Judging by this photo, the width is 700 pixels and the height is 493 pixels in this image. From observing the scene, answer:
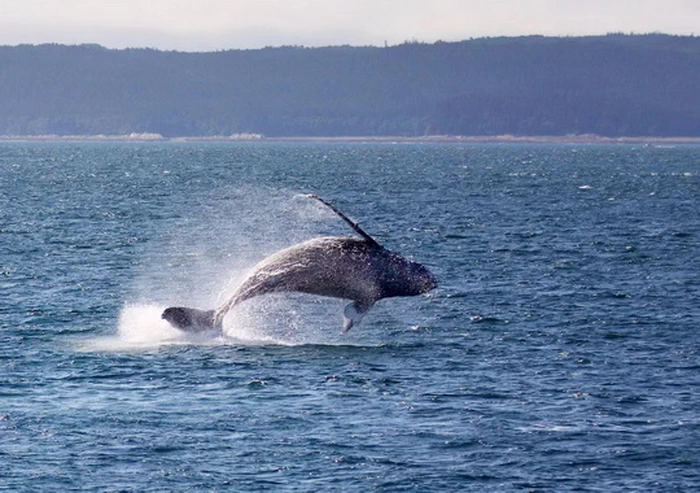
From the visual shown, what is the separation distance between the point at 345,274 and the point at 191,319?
18.4ft

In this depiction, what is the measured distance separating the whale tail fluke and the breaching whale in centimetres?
160

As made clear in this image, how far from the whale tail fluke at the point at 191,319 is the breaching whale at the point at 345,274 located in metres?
1.60

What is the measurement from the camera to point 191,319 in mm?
42094

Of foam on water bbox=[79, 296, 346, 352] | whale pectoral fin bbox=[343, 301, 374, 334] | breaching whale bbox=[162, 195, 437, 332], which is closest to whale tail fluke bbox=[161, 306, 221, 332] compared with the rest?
breaching whale bbox=[162, 195, 437, 332]

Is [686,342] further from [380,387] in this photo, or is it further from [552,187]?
[552,187]

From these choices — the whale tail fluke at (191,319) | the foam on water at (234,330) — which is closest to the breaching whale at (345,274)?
the whale tail fluke at (191,319)

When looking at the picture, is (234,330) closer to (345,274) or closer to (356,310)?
(345,274)

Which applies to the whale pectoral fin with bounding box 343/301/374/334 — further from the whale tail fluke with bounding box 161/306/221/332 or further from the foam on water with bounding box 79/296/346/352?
the foam on water with bounding box 79/296/346/352

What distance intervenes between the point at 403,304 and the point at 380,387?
17362 millimetres

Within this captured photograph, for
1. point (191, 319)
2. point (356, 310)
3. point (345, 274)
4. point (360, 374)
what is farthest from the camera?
point (191, 319)

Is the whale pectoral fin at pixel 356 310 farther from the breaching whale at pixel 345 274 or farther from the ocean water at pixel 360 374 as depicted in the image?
the ocean water at pixel 360 374

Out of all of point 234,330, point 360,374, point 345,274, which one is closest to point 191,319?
point 360,374

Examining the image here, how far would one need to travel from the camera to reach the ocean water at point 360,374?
3288 centimetres

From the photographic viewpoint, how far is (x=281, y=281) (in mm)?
39594
